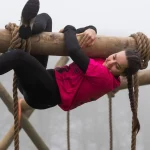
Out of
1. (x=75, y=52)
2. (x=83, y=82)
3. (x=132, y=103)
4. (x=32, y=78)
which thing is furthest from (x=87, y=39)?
(x=132, y=103)

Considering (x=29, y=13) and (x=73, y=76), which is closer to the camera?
(x=29, y=13)

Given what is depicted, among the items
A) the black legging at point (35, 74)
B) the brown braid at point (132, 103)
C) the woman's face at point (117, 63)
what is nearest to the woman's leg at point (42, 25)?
the black legging at point (35, 74)

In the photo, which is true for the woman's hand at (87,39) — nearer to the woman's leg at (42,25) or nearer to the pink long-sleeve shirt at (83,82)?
the pink long-sleeve shirt at (83,82)

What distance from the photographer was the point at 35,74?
6.40 feet

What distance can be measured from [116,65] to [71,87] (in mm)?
268

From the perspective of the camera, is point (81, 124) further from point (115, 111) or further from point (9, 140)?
point (9, 140)

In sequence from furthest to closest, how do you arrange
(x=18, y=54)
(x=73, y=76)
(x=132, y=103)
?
(x=132, y=103) < (x=73, y=76) < (x=18, y=54)

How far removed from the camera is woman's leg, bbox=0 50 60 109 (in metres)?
1.82

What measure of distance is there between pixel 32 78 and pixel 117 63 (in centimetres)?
45

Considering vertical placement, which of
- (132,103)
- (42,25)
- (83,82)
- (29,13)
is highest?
(29,13)

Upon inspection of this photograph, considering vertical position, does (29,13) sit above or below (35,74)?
above

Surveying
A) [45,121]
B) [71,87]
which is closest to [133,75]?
[71,87]

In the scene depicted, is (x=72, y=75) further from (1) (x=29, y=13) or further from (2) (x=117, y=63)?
(1) (x=29, y=13)

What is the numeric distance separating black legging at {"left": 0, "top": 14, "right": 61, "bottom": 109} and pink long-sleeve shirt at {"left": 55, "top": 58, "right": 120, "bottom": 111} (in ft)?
0.16
